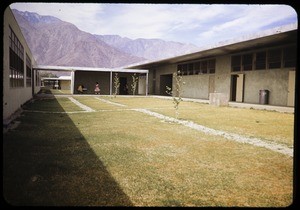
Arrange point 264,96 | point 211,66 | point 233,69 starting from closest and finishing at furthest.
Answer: point 264,96 → point 233,69 → point 211,66

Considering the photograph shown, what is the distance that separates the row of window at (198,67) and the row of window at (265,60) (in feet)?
9.51

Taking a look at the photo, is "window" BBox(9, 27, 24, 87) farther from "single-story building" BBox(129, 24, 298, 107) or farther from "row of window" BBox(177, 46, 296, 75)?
"row of window" BBox(177, 46, 296, 75)

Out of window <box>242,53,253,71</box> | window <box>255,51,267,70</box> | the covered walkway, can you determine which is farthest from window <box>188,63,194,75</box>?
window <box>255,51,267,70</box>

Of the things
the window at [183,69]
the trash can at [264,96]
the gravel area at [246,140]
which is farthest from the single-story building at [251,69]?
the gravel area at [246,140]

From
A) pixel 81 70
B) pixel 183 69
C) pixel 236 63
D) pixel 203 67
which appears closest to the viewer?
pixel 236 63

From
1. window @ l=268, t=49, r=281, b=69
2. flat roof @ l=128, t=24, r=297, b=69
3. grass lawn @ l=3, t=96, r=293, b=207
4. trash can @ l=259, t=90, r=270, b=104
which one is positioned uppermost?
flat roof @ l=128, t=24, r=297, b=69

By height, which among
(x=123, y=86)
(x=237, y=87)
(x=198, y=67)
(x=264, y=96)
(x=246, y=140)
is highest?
(x=198, y=67)

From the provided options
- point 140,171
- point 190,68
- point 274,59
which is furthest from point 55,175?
point 190,68

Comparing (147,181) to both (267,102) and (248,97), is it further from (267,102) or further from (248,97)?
(248,97)

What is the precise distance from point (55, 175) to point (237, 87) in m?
18.7

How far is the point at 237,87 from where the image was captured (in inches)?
808

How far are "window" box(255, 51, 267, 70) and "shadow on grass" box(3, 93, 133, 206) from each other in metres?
15.5

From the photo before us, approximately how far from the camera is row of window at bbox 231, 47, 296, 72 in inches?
628

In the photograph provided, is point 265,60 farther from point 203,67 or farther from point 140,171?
point 140,171
